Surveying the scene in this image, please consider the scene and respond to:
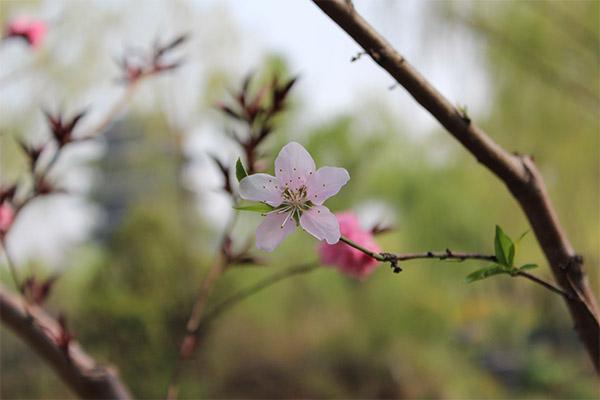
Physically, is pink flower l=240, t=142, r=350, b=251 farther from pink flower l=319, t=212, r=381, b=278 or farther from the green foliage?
pink flower l=319, t=212, r=381, b=278

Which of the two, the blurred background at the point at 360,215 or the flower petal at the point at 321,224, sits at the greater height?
the flower petal at the point at 321,224

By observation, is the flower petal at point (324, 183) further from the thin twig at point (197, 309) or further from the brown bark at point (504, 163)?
the thin twig at point (197, 309)

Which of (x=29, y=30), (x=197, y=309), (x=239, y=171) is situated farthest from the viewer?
(x=29, y=30)

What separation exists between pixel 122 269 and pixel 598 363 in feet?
7.41

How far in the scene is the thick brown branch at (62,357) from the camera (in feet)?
1.26

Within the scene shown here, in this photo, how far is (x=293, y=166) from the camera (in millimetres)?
212

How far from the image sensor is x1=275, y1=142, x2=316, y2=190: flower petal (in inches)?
8.3

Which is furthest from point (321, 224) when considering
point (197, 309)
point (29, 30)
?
point (29, 30)

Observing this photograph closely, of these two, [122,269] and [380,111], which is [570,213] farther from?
[122,269]

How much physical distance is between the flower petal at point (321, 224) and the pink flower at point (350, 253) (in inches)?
8.6

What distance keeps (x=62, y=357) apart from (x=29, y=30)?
0.38m

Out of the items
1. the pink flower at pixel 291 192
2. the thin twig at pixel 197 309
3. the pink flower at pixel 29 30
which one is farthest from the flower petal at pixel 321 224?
the pink flower at pixel 29 30

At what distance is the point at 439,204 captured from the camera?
15.4 feet

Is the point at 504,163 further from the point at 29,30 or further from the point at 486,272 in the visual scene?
the point at 29,30
